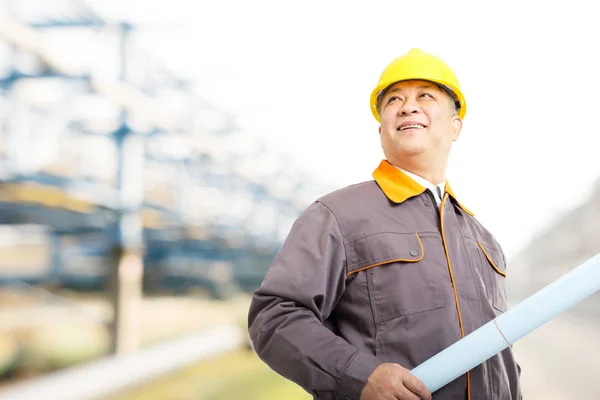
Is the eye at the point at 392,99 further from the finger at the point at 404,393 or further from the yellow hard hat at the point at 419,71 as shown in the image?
the finger at the point at 404,393

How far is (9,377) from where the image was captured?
117 inches

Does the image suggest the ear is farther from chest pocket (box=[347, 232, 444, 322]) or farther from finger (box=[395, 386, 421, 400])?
finger (box=[395, 386, 421, 400])

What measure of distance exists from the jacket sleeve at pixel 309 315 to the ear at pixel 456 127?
43 centimetres

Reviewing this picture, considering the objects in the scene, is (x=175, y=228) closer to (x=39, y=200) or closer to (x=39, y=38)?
(x=39, y=200)

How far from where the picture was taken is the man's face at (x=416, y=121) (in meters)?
1.26

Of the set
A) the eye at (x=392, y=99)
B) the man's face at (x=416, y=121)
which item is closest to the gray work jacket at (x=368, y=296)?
the man's face at (x=416, y=121)

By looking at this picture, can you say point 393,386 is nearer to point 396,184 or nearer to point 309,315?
point 309,315

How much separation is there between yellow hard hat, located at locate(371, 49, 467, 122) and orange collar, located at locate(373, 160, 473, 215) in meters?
0.20

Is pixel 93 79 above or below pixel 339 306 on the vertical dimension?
above

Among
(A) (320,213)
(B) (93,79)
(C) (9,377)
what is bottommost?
(C) (9,377)

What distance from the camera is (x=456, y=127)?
1397 millimetres

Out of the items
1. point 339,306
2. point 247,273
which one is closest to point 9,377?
point 339,306

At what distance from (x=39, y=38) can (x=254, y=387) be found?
8.16ft

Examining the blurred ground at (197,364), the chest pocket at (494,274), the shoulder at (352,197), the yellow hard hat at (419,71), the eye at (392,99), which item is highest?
the yellow hard hat at (419,71)
